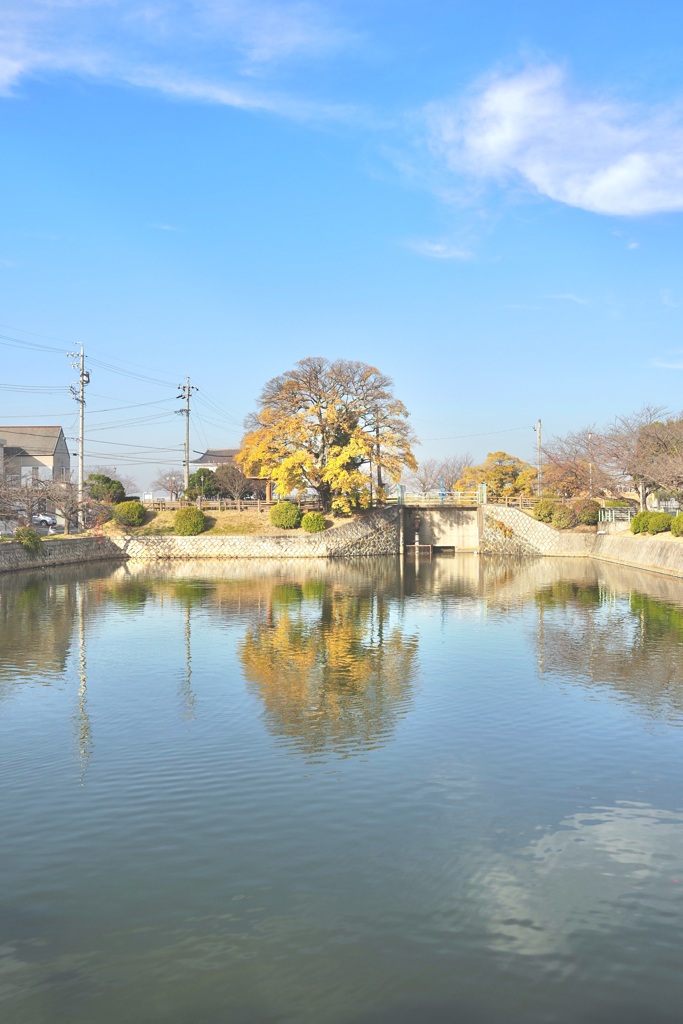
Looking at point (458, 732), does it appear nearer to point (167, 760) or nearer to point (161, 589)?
point (167, 760)

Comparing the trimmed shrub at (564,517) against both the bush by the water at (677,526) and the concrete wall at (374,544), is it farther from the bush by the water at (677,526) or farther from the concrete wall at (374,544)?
the bush by the water at (677,526)

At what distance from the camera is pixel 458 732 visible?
1129 cm

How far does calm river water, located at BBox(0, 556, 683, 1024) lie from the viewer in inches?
217

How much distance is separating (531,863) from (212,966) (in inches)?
117

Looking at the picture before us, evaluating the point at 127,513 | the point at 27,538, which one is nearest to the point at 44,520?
the point at 127,513

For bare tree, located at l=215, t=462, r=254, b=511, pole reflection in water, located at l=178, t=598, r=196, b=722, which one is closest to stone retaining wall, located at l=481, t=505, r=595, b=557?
bare tree, located at l=215, t=462, r=254, b=511

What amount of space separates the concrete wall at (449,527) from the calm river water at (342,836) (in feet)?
132

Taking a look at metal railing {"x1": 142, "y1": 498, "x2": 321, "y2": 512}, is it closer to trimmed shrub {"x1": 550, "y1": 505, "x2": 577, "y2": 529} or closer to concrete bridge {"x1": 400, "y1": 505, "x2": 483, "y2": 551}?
concrete bridge {"x1": 400, "y1": 505, "x2": 483, "y2": 551}

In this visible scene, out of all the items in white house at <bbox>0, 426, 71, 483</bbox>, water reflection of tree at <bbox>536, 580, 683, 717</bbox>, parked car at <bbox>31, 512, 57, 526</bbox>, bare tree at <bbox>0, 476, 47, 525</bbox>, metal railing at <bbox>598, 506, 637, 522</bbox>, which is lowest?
water reflection of tree at <bbox>536, 580, 683, 717</bbox>

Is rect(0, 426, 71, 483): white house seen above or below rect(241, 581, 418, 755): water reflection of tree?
above

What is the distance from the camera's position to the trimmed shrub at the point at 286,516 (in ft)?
169

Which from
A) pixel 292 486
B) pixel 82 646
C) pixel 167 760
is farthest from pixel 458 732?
pixel 292 486

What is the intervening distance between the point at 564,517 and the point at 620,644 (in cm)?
3583

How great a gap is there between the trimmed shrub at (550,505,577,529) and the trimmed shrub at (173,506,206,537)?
23.0 meters
